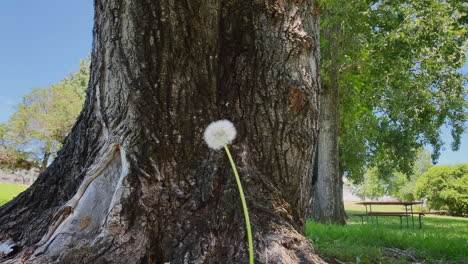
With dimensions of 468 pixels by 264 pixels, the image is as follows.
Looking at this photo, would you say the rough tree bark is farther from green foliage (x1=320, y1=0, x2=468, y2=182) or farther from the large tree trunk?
the large tree trunk

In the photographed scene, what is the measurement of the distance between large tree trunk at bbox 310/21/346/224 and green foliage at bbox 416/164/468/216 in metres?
13.9

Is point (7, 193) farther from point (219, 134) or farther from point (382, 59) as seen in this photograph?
point (219, 134)

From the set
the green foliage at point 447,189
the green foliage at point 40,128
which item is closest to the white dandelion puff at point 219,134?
the green foliage at point 447,189

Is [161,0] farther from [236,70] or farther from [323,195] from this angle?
[323,195]

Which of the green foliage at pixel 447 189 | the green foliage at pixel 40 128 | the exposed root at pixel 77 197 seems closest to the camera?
the exposed root at pixel 77 197

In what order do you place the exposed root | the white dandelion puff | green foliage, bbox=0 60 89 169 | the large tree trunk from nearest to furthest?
the exposed root → the white dandelion puff → the large tree trunk → green foliage, bbox=0 60 89 169

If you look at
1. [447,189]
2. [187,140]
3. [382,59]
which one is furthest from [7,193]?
[447,189]

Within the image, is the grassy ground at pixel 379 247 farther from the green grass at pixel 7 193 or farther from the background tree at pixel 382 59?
the green grass at pixel 7 193

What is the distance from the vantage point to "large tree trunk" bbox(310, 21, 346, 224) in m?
8.41

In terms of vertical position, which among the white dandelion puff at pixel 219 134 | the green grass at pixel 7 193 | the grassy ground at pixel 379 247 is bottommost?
the grassy ground at pixel 379 247

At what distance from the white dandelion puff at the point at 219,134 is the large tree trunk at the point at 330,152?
657 centimetres

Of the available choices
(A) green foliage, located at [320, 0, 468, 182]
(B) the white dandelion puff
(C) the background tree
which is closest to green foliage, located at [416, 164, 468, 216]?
(A) green foliage, located at [320, 0, 468, 182]

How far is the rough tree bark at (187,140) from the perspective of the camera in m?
1.99

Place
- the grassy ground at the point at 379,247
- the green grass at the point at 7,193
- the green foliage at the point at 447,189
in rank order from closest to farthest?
the grassy ground at the point at 379,247 → the green grass at the point at 7,193 → the green foliage at the point at 447,189
